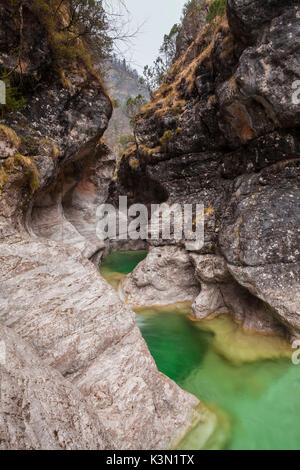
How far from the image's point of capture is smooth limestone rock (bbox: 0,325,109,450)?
208cm

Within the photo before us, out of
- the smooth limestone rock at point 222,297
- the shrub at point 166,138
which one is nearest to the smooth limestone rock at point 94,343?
the smooth limestone rock at point 222,297

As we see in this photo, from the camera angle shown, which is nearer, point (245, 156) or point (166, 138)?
point (245, 156)

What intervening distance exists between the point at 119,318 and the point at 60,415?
5.95ft

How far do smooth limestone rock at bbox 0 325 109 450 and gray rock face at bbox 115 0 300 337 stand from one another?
4.70 metres

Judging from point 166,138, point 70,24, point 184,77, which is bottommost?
point 166,138

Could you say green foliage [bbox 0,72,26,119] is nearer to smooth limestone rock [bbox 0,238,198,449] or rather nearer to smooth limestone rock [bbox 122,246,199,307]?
smooth limestone rock [bbox 0,238,198,449]

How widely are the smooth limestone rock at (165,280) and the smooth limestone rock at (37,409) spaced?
592 cm

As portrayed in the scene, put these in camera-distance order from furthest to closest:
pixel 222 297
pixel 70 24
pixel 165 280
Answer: pixel 165 280, pixel 222 297, pixel 70 24

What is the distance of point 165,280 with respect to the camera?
29.1ft

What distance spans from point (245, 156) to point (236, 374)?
6.06 m

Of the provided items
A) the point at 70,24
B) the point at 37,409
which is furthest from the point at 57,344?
the point at 70,24

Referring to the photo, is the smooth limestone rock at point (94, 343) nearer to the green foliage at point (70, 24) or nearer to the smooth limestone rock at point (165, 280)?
the smooth limestone rock at point (165, 280)

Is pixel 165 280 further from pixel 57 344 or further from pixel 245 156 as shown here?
pixel 57 344

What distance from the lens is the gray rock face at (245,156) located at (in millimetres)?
5270
